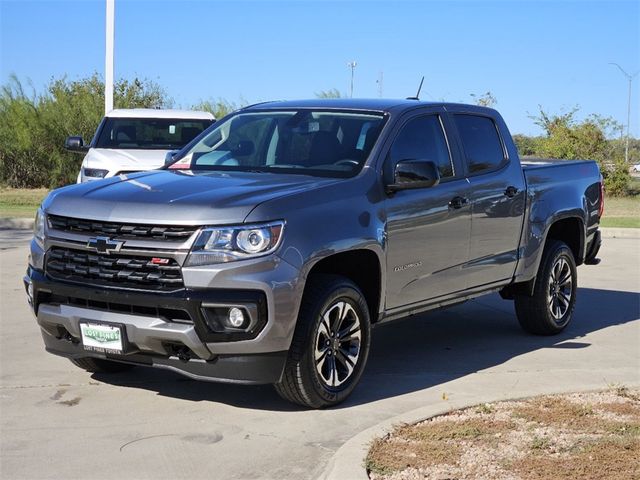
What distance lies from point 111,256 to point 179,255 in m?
0.48

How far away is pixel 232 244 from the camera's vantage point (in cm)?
559

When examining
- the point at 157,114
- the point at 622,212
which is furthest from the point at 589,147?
the point at 157,114

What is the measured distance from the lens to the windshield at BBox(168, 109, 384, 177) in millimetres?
6727

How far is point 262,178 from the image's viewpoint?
21.2 feet

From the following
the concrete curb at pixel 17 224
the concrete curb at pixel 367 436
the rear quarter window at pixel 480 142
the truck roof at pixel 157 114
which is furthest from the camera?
the concrete curb at pixel 17 224

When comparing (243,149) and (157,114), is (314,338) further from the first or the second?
(157,114)

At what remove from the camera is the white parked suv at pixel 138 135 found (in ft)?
44.4

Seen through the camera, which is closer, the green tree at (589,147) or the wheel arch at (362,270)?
the wheel arch at (362,270)

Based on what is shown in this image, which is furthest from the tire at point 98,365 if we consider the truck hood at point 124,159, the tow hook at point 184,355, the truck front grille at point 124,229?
the truck hood at point 124,159

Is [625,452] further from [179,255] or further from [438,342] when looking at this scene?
[438,342]

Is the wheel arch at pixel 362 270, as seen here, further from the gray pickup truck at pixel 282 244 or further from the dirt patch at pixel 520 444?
the dirt patch at pixel 520 444

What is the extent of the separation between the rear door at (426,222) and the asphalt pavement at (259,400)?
2.29 feet

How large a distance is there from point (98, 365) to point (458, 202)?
9.31 feet

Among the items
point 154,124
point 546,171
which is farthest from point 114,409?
point 154,124
